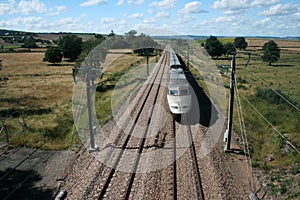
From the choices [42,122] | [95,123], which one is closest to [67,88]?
[42,122]

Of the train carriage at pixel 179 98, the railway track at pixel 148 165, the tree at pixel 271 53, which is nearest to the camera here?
the railway track at pixel 148 165

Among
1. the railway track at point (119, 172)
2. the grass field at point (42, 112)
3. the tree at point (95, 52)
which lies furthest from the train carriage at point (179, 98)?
the tree at point (95, 52)

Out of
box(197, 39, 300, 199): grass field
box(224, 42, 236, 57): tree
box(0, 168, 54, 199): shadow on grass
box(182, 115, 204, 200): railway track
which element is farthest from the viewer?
box(224, 42, 236, 57): tree

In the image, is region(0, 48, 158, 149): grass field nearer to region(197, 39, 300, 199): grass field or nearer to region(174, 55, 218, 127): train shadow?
region(174, 55, 218, 127): train shadow

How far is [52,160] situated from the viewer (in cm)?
1185

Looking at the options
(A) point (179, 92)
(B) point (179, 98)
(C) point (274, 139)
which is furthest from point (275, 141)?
(A) point (179, 92)

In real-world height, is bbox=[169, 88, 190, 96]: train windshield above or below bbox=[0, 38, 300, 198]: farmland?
above

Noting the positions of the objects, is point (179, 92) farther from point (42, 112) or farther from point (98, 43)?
point (98, 43)

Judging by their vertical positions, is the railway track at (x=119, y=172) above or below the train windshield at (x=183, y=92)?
below

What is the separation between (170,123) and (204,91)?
1059 cm

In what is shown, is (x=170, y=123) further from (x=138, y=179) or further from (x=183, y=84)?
(x=138, y=179)

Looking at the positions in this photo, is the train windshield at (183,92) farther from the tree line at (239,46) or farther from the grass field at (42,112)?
the tree line at (239,46)

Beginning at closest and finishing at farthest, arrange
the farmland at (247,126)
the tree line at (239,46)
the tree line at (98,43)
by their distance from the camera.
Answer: the farmland at (247,126) < the tree line at (98,43) < the tree line at (239,46)

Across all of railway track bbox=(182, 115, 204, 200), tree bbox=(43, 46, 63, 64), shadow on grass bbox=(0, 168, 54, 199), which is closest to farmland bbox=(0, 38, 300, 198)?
shadow on grass bbox=(0, 168, 54, 199)
